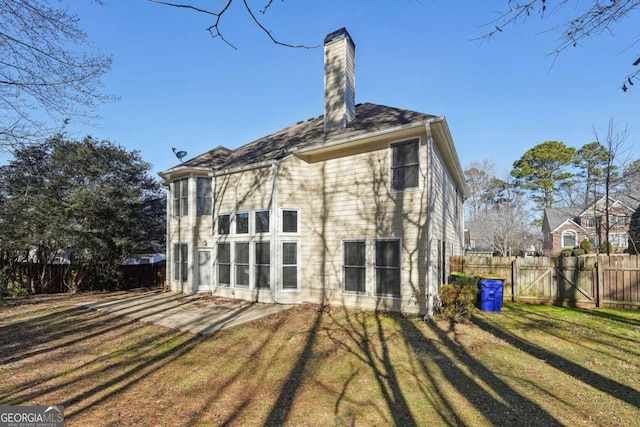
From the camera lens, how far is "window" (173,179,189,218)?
507 inches

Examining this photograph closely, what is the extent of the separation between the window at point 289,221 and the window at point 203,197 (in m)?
3.98

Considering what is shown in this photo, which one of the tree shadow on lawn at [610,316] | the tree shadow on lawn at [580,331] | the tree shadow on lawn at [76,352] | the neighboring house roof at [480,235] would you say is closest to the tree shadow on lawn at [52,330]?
the tree shadow on lawn at [76,352]

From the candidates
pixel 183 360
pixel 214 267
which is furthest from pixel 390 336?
pixel 214 267

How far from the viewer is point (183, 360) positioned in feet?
18.0

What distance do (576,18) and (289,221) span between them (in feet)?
27.5

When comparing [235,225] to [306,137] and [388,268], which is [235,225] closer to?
[306,137]

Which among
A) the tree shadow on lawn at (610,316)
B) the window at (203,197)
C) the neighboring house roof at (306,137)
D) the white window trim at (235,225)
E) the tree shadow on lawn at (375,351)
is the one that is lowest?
the tree shadow on lawn at (610,316)

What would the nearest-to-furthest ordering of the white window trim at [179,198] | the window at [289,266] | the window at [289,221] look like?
1. the window at [289,266]
2. the window at [289,221]
3. the white window trim at [179,198]

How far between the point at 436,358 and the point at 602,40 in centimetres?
486

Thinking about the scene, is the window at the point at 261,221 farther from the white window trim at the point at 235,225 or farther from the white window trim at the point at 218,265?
the white window trim at the point at 218,265

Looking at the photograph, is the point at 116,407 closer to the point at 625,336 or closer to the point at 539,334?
the point at 539,334

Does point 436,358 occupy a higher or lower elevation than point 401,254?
lower

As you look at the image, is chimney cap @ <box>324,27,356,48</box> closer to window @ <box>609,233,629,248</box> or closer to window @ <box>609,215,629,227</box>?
window @ <box>609,215,629,227</box>

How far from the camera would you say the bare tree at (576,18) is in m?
2.54
